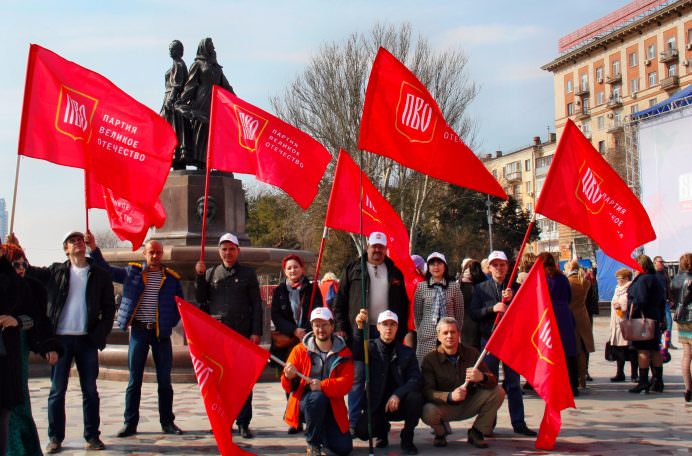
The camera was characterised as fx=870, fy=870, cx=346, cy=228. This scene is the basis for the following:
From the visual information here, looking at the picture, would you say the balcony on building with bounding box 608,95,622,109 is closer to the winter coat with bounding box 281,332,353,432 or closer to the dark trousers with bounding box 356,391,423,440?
the dark trousers with bounding box 356,391,423,440

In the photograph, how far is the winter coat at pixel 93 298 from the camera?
7.05m

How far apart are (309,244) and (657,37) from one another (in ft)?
127

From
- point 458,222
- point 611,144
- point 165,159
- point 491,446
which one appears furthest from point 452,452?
point 611,144

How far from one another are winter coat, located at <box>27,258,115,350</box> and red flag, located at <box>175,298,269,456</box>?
781 millimetres

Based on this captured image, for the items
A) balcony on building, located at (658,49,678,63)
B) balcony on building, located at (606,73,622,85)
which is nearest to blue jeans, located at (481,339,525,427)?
balcony on building, located at (658,49,678,63)

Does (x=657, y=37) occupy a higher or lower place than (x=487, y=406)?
higher

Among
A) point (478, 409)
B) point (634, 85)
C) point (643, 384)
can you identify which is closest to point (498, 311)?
point (478, 409)

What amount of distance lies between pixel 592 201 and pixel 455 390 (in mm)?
2012

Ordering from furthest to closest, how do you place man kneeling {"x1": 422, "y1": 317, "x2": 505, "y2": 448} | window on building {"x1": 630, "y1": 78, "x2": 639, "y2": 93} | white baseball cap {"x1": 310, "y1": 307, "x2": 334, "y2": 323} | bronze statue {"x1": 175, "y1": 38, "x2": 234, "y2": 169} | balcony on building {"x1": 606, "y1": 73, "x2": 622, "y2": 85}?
balcony on building {"x1": 606, "y1": 73, "x2": 622, "y2": 85} < window on building {"x1": 630, "y1": 78, "x2": 639, "y2": 93} < bronze statue {"x1": 175, "y1": 38, "x2": 234, "y2": 169} < man kneeling {"x1": 422, "y1": 317, "x2": 505, "y2": 448} < white baseball cap {"x1": 310, "y1": 307, "x2": 334, "y2": 323}

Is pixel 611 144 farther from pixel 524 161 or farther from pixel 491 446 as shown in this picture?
pixel 491 446

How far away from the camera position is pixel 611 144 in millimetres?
74188

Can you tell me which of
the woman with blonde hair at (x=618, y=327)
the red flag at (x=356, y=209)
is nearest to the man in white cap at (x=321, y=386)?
the red flag at (x=356, y=209)

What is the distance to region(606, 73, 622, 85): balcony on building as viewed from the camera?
71.6 m

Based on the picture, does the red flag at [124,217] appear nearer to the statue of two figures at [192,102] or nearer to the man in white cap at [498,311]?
the man in white cap at [498,311]
